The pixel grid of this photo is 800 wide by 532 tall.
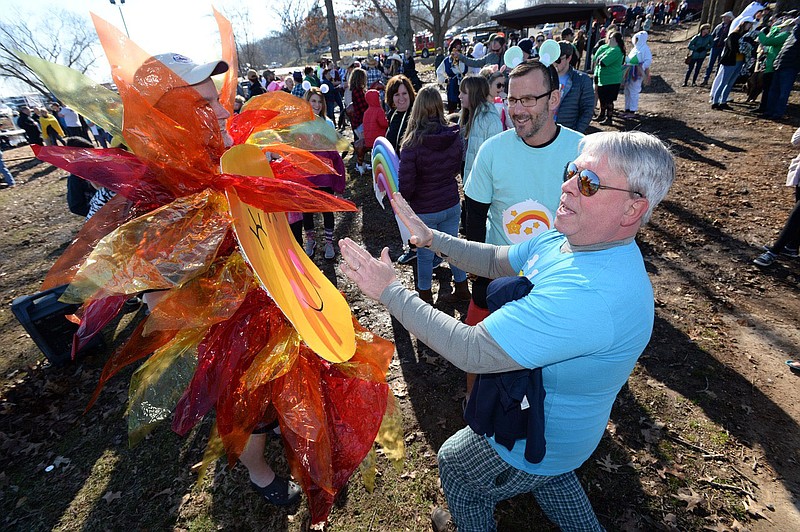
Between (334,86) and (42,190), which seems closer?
(42,190)

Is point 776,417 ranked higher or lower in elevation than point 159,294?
lower

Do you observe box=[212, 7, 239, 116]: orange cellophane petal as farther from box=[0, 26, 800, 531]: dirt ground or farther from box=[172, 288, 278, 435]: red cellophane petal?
box=[0, 26, 800, 531]: dirt ground

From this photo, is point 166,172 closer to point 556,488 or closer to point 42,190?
point 556,488

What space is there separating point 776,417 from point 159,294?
13.8ft

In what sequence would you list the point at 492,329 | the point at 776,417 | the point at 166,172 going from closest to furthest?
the point at 492,329, the point at 166,172, the point at 776,417

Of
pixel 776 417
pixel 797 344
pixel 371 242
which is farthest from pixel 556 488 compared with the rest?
pixel 371 242

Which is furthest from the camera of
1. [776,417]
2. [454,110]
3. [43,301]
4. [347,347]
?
[454,110]

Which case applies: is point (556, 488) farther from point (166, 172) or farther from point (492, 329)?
point (166, 172)

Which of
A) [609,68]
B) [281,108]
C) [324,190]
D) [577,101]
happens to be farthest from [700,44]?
[281,108]

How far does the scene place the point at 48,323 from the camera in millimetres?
3916

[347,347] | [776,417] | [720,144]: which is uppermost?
[347,347]

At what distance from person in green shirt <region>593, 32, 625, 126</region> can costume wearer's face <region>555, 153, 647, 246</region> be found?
9.18m

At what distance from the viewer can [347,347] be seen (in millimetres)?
1710

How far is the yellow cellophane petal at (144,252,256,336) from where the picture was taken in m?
1.48
